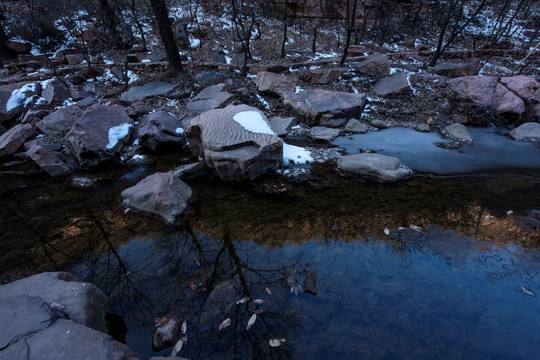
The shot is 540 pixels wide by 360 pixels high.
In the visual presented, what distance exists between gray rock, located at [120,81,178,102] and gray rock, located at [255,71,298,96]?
2407 millimetres

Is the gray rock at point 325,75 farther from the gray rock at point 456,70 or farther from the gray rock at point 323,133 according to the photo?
the gray rock at point 456,70

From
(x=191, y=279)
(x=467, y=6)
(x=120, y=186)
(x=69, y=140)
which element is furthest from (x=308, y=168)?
(x=467, y=6)

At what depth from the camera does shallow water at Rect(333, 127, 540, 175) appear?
4520mm

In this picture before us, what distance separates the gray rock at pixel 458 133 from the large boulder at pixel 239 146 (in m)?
3.83

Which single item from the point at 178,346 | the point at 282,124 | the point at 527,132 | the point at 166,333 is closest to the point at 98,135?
the point at 282,124

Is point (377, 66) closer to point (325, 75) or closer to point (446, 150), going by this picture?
point (325, 75)

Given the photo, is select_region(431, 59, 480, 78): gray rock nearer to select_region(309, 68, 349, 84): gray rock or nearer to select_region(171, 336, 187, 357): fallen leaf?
select_region(309, 68, 349, 84): gray rock

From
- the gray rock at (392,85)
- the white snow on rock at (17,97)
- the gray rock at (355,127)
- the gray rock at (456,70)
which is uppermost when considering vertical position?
→ the gray rock at (456,70)

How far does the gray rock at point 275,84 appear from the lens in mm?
6738

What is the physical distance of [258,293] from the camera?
2467mm

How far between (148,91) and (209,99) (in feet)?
6.17

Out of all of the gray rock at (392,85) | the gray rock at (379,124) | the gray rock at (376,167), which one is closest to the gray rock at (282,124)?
the gray rock at (376,167)

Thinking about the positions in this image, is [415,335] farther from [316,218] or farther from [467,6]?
[467,6]

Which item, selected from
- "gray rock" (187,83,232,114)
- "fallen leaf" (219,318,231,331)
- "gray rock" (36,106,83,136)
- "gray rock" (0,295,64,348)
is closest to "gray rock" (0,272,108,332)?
"gray rock" (0,295,64,348)
